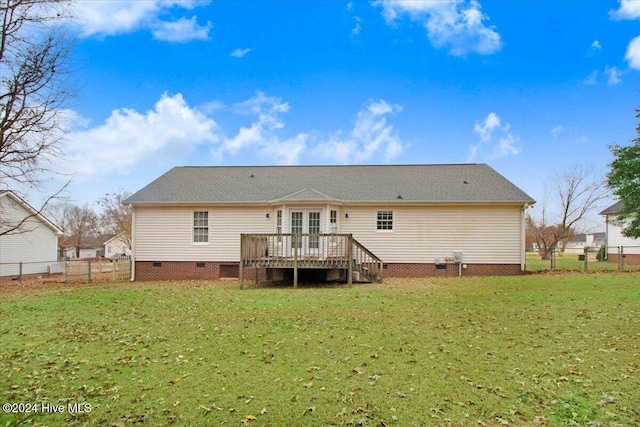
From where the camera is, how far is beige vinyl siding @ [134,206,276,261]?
712 inches

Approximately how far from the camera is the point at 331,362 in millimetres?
5629

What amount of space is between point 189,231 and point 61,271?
38.2 ft

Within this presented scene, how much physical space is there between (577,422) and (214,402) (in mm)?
3808

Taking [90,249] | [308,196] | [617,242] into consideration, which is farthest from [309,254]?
[90,249]

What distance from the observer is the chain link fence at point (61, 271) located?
61.1 feet

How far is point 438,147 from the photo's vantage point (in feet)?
84.0

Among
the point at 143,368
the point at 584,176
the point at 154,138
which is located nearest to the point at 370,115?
the point at 154,138

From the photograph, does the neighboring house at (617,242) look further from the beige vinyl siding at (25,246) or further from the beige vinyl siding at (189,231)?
the beige vinyl siding at (25,246)

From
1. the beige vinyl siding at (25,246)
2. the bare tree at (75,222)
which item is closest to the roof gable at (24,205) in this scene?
the beige vinyl siding at (25,246)

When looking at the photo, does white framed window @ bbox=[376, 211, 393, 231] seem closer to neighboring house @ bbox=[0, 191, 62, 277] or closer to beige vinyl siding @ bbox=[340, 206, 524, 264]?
beige vinyl siding @ bbox=[340, 206, 524, 264]

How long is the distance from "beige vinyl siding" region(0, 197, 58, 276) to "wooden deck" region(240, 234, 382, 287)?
1281 centimetres

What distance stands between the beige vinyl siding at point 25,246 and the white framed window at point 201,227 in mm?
8773

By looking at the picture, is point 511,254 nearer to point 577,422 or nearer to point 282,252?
point 282,252

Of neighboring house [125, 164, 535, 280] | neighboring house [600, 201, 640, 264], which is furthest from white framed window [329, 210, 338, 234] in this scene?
neighboring house [600, 201, 640, 264]
